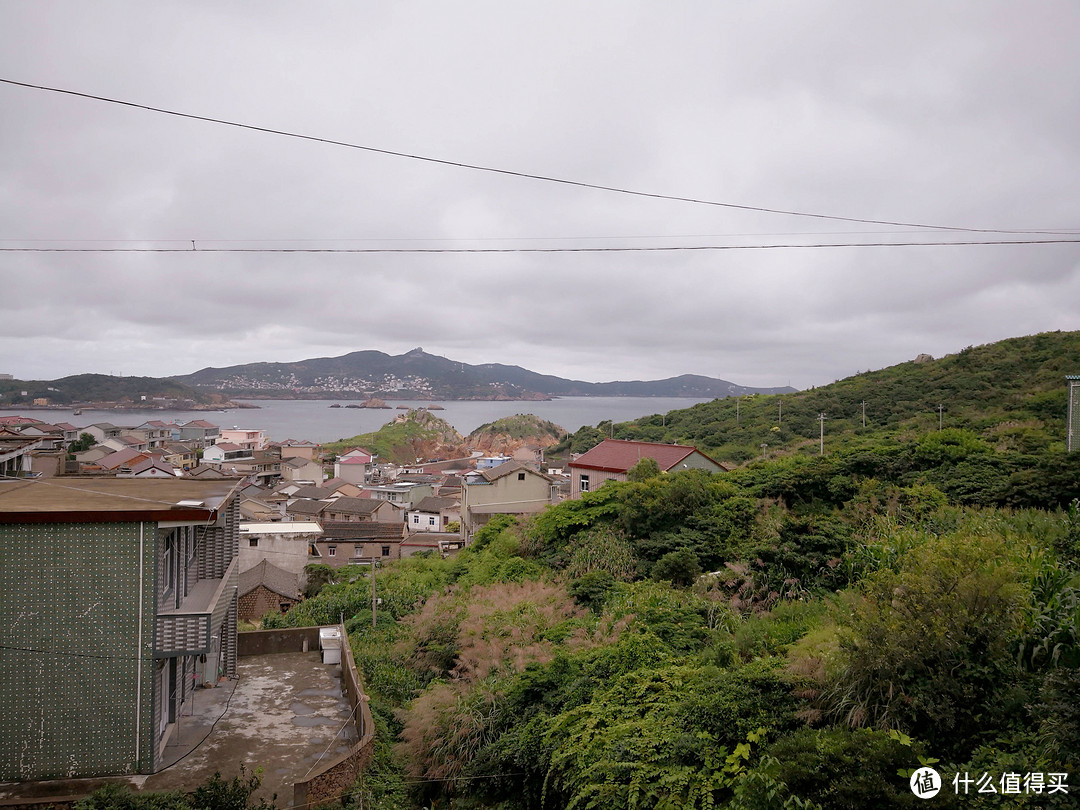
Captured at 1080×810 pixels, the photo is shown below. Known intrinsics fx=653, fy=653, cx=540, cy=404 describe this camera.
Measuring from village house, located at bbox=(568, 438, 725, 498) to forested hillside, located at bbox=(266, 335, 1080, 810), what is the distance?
16.5 ft

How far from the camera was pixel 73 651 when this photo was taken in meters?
9.22

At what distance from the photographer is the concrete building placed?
358 inches

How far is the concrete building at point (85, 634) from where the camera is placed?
29.8ft

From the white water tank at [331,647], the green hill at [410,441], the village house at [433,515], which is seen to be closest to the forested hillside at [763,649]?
the white water tank at [331,647]

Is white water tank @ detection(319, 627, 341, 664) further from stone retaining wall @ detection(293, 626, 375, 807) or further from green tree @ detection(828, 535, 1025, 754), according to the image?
green tree @ detection(828, 535, 1025, 754)

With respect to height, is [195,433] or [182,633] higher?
[182,633]

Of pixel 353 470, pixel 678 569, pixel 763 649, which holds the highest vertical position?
pixel 763 649

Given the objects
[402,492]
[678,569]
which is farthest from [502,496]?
[678,569]

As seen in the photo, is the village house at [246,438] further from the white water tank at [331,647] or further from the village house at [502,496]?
the white water tank at [331,647]

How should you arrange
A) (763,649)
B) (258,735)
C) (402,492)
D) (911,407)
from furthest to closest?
(402,492)
(911,407)
(258,735)
(763,649)

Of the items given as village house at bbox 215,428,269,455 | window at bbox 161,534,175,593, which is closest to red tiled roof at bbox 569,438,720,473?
window at bbox 161,534,175,593

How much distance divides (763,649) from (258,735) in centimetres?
856

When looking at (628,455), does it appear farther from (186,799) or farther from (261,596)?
(186,799)

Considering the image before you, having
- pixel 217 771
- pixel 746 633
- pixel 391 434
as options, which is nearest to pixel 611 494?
pixel 746 633
